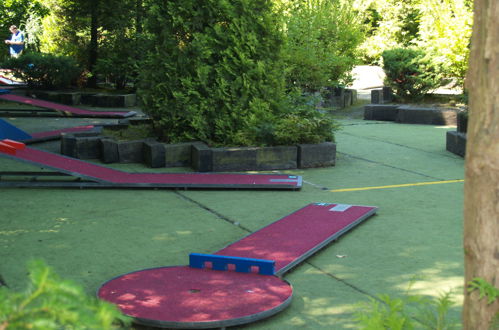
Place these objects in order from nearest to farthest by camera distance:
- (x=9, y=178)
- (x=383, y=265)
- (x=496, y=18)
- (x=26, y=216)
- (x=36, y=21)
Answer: (x=496, y=18), (x=383, y=265), (x=26, y=216), (x=9, y=178), (x=36, y=21)

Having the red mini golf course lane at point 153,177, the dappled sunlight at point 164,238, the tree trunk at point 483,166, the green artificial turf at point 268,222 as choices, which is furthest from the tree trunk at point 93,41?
the tree trunk at point 483,166

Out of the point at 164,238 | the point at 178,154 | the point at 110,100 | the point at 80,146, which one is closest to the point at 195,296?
the point at 164,238

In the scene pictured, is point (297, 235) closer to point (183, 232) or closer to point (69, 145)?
point (183, 232)

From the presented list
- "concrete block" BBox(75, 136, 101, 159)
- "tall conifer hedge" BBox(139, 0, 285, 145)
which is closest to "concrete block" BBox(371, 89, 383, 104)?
"tall conifer hedge" BBox(139, 0, 285, 145)

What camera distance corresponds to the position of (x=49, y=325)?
1619 millimetres

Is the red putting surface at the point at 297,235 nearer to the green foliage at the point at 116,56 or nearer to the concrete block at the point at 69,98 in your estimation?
the concrete block at the point at 69,98

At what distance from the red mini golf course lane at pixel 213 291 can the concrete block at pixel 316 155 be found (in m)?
4.11

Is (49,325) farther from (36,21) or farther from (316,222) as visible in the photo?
(36,21)

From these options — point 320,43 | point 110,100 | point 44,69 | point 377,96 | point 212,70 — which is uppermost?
point 320,43

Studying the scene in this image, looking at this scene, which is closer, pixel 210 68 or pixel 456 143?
pixel 210 68

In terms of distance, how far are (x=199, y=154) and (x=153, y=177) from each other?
96 centimetres

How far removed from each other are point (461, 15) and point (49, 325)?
1879 centimetres

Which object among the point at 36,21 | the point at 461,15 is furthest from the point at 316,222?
the point at 36,21

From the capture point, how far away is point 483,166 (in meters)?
2.85
